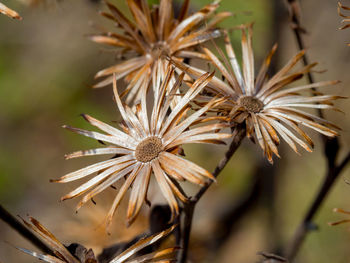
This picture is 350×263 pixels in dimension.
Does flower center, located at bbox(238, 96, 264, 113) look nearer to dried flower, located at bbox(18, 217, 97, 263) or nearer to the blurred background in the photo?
dried flower, located at bbox(18, 217, 97, 263)

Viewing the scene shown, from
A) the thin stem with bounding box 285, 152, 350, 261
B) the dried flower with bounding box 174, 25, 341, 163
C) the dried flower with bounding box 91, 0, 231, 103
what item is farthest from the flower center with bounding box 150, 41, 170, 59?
the thin stem with bounding box 285, 152, 350, 261

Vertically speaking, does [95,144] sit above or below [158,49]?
below

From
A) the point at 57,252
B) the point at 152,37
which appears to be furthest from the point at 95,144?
the point at 57,252

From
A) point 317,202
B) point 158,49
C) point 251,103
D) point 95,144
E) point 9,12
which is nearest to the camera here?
point 9,12

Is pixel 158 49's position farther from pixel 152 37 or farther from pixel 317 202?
pixel 317 202

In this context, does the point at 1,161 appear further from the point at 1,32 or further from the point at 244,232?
the point at 244,232
